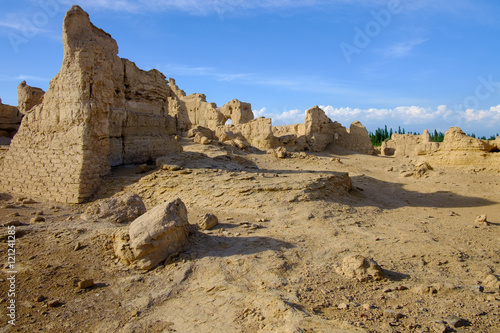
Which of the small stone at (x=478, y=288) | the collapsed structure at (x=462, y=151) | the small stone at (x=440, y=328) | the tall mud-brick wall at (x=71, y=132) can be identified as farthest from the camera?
the collapsed structure at (x=462, y=151)

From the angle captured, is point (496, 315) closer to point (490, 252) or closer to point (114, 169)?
point (490, 252)

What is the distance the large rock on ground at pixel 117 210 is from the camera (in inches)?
209

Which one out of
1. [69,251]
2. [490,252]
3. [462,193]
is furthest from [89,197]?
[462,193]

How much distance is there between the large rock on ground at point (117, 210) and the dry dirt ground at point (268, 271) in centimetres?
24

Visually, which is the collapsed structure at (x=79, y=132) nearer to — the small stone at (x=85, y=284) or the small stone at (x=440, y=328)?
the small stone at (x=85, y=284)

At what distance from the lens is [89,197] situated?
7688mm

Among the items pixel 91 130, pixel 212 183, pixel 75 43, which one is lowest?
pixel 212 183

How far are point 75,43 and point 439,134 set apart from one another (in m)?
42.1

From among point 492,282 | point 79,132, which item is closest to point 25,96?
point 79,132

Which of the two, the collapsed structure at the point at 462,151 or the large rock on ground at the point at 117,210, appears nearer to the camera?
the large rock on ground at the point at 117,210

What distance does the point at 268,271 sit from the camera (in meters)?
3.87

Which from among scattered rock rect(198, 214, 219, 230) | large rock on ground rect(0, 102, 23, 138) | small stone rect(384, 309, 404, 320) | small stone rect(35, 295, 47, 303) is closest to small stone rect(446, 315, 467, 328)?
small stone rect(384, 309, 404, 320)

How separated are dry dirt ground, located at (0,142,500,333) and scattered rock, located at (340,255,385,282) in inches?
3.4

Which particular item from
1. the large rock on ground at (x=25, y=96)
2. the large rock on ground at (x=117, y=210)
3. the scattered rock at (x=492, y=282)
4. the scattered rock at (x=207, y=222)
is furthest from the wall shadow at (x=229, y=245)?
the large rock on ground at (x=25, y=96)
